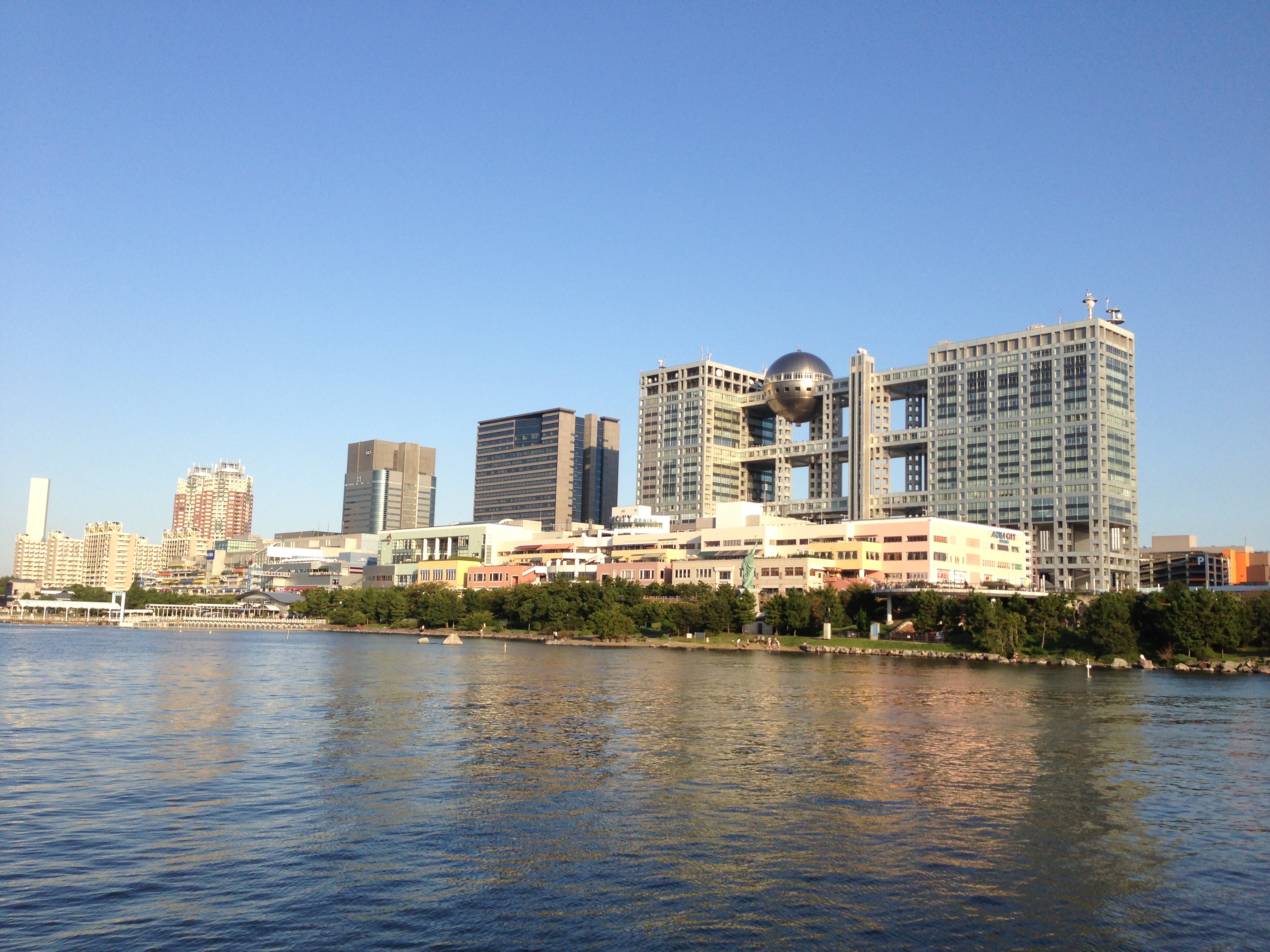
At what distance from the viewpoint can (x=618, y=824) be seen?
139 feet

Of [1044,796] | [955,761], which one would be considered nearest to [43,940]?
[1044,796]

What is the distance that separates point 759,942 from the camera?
2962 centimetres

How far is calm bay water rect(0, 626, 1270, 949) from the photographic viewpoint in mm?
30938

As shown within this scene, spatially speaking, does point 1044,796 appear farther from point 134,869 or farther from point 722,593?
point 722,593

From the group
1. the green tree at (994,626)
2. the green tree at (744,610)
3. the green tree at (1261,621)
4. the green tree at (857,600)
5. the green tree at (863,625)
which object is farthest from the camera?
the green tree at (857,600)

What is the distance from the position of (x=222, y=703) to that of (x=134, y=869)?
45.7 meters

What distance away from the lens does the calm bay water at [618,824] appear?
30938mm

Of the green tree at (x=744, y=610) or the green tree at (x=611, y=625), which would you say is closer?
the green tree at (x=744, y=610)

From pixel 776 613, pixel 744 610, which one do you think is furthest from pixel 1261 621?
pixel 744 610

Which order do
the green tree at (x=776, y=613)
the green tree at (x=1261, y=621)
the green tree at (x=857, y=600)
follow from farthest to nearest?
the green tree at (x=857, y=600) → the green tree at (x=776, y=613) → the green tree at (x=1261, y=621)

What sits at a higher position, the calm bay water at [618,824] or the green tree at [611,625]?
the green tree at [611,625]

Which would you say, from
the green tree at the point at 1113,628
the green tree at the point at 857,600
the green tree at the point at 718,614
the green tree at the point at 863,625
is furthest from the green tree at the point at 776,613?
the green tree at the point at 1113,628

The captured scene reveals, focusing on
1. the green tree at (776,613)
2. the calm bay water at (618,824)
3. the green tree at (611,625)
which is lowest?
the calm bay water at (618,824)

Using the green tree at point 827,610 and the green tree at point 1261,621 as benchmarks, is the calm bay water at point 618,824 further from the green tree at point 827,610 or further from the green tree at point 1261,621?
the green tree at point 827,610
